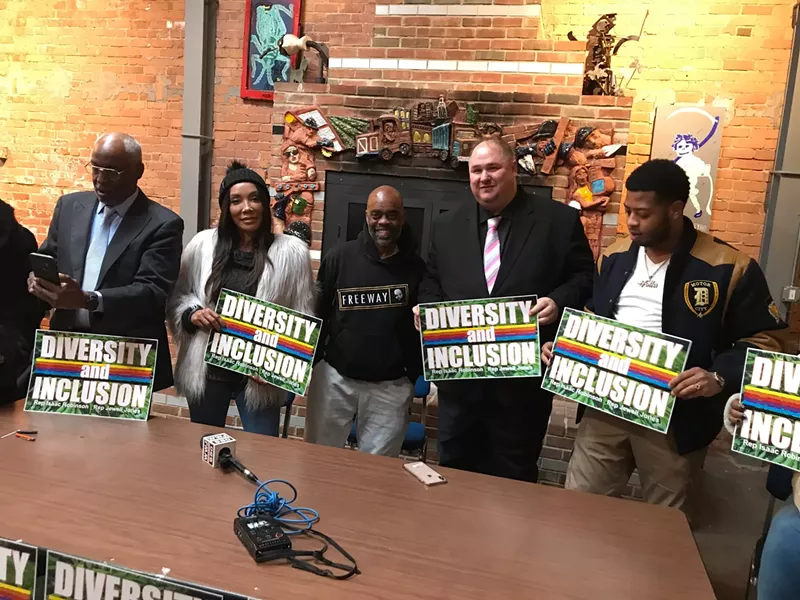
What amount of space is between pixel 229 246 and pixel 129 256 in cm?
36

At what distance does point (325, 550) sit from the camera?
4.64ft

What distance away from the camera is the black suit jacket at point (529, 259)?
7.36ft

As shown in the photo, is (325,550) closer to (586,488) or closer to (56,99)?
(586,488)

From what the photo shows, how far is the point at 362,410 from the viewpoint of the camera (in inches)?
101

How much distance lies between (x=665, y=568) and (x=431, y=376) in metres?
1.01

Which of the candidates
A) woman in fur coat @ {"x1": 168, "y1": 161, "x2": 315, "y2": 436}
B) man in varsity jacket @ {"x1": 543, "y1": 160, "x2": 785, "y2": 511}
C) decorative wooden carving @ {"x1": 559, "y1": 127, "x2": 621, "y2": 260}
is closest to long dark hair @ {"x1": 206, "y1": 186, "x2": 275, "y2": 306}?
A: woman in fur coat @ {"x1": 168, "y1": 161, "x2": 315, "y2": 436}

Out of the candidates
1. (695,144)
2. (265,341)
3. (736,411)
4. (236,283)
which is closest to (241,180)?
(236,283)

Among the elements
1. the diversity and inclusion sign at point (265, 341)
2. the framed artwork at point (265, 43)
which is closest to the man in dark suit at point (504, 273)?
the diversity and inclusion sign at point (265, 341)

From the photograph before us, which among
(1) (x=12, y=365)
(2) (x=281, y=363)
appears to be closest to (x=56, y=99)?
(1) (x=12, y=365)

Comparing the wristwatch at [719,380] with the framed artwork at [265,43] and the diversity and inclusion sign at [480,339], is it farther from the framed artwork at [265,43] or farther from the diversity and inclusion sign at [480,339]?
the framed artwork at [265,43]

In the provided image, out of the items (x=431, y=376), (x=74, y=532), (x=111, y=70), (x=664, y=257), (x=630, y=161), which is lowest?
(x=74, y=532)

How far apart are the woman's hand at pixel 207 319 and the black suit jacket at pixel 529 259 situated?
2.57 ft

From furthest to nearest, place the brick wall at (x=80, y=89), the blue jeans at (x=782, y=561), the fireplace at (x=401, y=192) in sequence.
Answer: the brick wall at (x=80, y=89), the fireplace at (x=401, y=192), the blue jeans at (x=782, y=561)

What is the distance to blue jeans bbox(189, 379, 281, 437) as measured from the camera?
2461 mm
